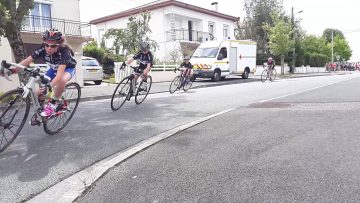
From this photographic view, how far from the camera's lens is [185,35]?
3347cm

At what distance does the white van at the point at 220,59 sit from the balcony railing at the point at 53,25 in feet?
27.5

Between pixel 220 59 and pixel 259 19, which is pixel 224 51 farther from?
pixel 259 19

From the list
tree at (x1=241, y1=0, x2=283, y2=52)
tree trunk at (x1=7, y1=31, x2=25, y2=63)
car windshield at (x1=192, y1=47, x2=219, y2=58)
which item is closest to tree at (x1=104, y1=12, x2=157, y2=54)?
car windshield at (x1=192, y1=47, x2=219, y2=58)

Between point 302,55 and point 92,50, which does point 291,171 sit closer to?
point 92,50

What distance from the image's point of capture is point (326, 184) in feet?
10.9

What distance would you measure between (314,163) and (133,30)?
80.2ft

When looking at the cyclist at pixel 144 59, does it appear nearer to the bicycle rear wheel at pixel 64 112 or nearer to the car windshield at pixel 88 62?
the bicycle rear wheel at pixel 64 112

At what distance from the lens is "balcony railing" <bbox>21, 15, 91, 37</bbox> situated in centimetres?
2114

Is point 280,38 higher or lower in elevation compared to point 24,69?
higher

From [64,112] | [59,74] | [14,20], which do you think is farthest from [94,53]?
[59,74]

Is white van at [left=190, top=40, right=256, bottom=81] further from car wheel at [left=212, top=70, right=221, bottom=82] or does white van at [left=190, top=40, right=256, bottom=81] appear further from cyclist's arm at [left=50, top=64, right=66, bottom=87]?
cyclist's arm at [left=50, top=64, right=66, bottom=87]

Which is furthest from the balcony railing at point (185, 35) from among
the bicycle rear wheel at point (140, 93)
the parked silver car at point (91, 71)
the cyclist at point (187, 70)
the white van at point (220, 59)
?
the bicycle rear wheel at point (140, 93)

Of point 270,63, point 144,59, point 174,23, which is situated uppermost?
point 174,23

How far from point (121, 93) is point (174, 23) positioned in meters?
26.8
